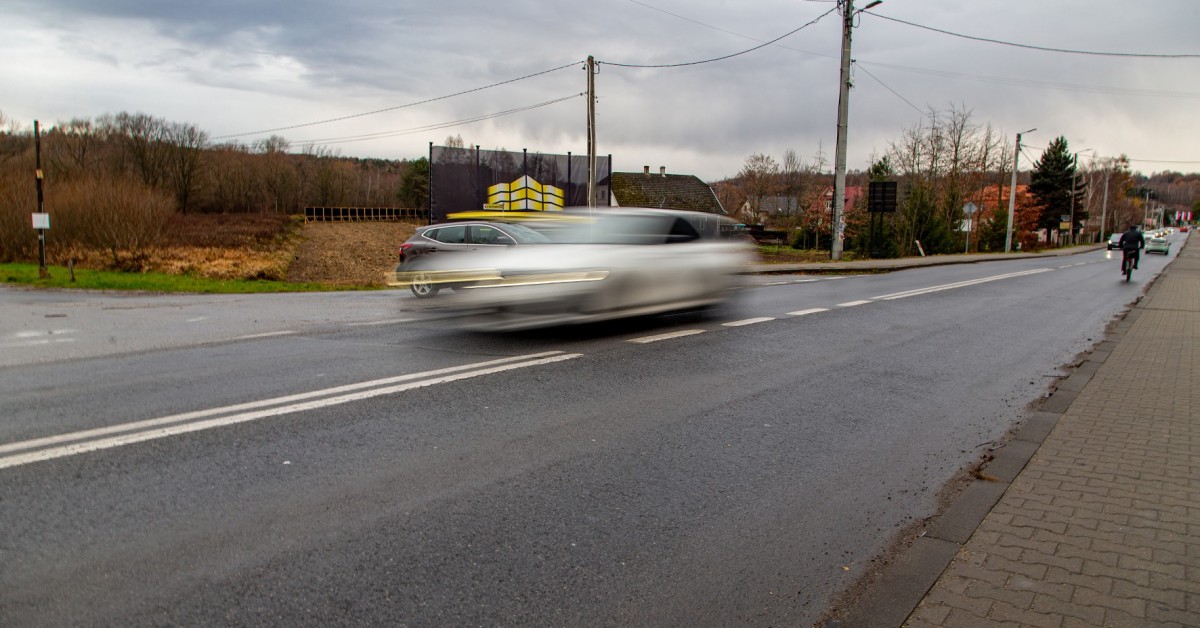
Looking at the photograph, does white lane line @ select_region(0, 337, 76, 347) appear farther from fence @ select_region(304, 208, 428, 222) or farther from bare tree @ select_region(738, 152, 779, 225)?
fence @ select_region(304, 208, 428, 222)

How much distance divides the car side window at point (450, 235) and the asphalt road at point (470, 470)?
5748 mm

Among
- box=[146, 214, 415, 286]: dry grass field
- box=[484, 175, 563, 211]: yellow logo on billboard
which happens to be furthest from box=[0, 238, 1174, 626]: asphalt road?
box=[484, 175, 563, 211]: yellow logo on billboard

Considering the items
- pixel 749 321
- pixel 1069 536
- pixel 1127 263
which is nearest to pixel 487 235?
pixel 749 321

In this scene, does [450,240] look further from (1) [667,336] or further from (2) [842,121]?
(2) [842,121]

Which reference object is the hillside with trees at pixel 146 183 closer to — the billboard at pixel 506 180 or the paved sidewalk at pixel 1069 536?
the billboard at pixel 506 180

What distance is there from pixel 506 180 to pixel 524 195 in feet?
4.98

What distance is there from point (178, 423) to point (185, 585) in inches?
99.1

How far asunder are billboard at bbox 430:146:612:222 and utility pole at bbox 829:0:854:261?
16.9 meters

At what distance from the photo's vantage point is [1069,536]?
11.5 ft

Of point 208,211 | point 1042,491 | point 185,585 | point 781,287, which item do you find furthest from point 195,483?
point 208,211

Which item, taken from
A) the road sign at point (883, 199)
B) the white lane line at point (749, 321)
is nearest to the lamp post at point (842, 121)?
the road sign at point (883, 199)

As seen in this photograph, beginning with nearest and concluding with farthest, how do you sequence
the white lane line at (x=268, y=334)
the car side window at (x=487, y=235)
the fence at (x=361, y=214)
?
1. the white lane line at (x=268, y=334)
2. the car side window at (x=487, y=235)
3. the fence at (x=361, y=214)

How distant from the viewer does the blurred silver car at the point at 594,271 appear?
874 centimetres

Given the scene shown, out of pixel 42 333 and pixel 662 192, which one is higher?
pixel 662 192
